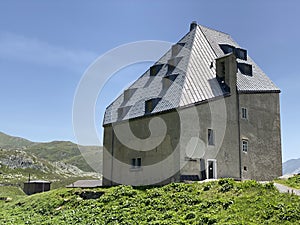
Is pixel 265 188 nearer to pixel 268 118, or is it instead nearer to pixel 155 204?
pixel 155 204

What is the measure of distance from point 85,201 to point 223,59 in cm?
1637

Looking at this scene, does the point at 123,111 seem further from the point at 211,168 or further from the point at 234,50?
the point at 234,50

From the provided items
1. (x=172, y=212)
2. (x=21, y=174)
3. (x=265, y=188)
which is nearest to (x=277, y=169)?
(x=265, y=188)

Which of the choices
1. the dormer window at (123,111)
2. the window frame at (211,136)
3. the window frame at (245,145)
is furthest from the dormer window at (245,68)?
the dormer window at (123,111)

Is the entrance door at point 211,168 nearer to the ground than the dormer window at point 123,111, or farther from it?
nearer to the ground

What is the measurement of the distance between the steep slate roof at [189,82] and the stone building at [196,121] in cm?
10

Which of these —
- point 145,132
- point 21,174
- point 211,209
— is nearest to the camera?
point 211,209

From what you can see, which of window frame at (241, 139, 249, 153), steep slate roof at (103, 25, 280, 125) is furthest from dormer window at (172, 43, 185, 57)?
window frame at (241, 139, 249, 153)

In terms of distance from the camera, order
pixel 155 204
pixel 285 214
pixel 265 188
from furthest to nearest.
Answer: pixel 155 204, pixel 265 188, pixel 285 214

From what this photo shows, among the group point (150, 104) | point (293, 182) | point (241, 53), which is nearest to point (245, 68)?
point (241, 53)

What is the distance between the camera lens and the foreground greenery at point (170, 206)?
1504 cm

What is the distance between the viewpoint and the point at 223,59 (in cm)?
3172

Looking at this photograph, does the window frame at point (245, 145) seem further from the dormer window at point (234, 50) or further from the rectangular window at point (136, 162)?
the dormer window at point (234, 50)

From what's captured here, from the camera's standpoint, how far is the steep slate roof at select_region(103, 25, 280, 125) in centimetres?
2908
